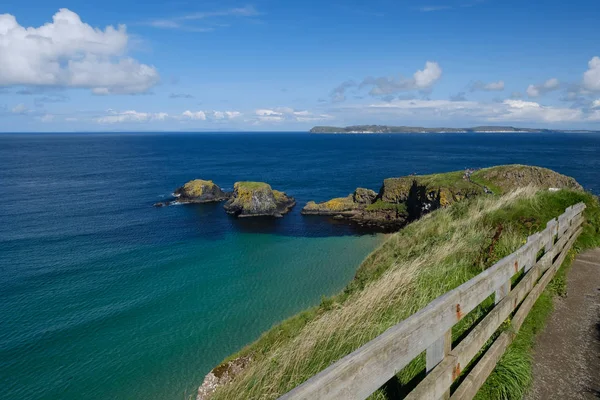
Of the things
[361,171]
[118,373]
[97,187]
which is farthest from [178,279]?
[361,171]

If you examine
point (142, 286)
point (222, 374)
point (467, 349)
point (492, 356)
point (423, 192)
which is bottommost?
point (142, 286)

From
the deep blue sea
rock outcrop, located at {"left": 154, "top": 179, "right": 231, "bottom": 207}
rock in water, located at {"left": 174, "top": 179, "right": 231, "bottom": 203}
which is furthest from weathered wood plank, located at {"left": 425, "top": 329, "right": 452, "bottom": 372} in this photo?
rock in water, located at {"left": 174, "top": 179, "right": 231, "bottom": 203}

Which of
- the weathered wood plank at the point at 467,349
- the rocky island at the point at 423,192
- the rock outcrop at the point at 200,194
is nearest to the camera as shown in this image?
the weathered wood plank at the point at 467,349

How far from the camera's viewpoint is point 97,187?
80.4 metres

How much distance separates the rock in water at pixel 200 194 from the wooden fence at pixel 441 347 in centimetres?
6477

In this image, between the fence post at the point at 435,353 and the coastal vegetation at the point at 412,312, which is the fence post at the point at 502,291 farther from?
the fence post at the point at 435,353

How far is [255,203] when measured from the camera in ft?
192

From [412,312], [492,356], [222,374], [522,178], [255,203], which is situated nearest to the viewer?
[492,356]

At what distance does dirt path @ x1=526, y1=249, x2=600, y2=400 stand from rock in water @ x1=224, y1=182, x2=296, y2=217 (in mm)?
50075

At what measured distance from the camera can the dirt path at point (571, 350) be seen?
195 inches

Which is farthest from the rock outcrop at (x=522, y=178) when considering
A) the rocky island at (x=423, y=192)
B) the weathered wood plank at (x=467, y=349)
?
A: the weathered wood plank at (x=467, y=349)

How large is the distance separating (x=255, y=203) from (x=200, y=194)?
15068 mm

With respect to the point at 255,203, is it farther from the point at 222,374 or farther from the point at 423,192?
the point at 222,374

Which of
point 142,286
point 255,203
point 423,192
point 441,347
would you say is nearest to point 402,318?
point 441,347
